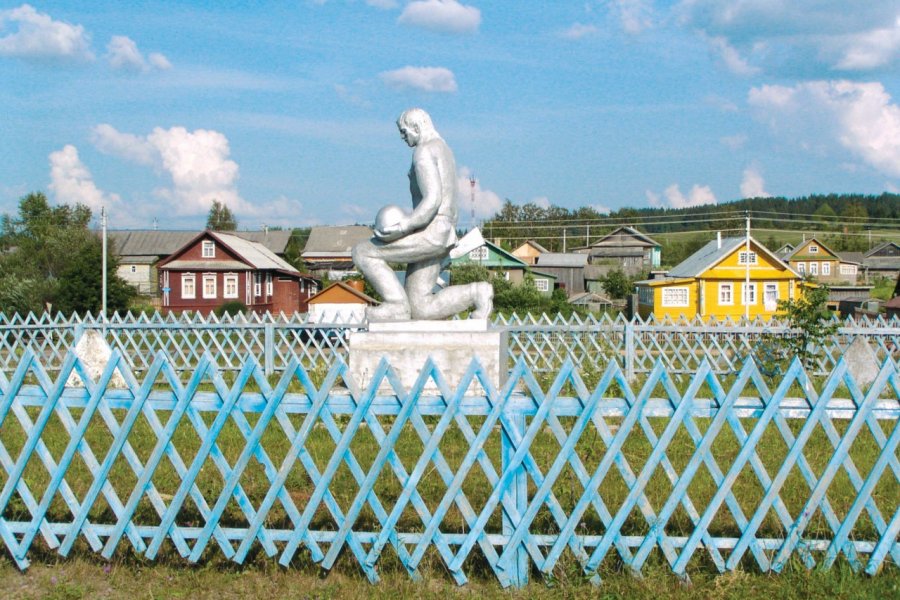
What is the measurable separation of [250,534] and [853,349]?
10.3 meters

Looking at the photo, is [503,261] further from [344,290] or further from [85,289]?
[85,289]

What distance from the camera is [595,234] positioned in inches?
3625

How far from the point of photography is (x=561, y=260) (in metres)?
58.4

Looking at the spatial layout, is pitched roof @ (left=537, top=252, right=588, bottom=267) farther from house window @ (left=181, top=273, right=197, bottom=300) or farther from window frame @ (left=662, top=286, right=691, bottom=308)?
house window @ (left=181, top=273, right=197, bottom=300)

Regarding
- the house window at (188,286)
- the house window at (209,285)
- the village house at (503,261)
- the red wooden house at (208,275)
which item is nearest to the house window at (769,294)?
the village house at (503,261)

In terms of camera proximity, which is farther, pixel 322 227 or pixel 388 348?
pixel 322 227

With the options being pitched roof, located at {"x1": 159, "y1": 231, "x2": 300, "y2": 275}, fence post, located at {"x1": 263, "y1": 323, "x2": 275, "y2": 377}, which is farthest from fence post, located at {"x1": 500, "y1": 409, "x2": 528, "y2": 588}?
pitched roof, located at {"x1": 159, "y1": 231, "x2": 300, "y2": 275}

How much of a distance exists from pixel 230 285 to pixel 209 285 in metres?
1.07

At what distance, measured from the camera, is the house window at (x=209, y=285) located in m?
38.9

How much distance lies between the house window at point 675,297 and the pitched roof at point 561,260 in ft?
61.8

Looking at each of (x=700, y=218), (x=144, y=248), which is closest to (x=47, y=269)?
(x=144, y=248)

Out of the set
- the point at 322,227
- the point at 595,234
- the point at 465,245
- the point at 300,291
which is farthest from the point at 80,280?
the point at 595,234

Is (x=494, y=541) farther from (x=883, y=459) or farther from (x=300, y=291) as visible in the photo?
(x=300, y=291)

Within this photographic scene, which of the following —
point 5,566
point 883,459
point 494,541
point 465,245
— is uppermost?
point 465,245
